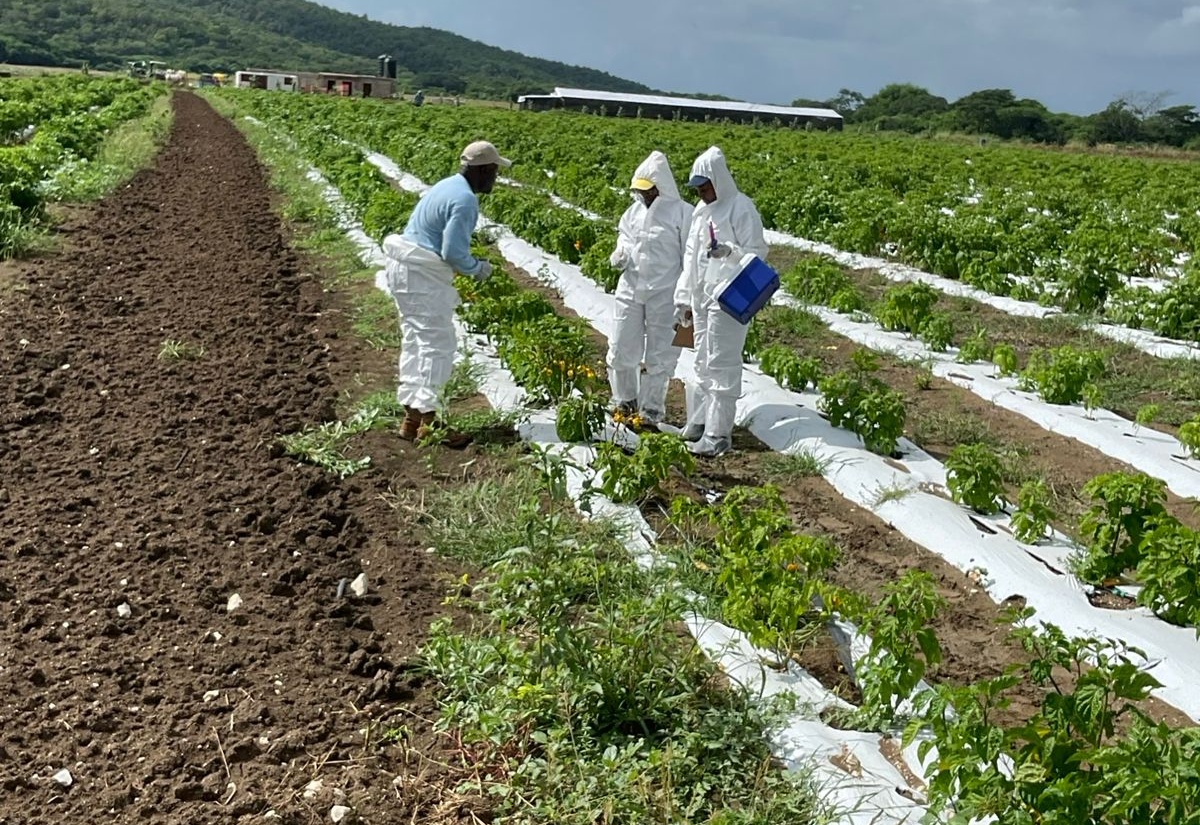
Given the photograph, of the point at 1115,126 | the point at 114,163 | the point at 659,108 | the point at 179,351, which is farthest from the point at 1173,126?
the point at 179,351

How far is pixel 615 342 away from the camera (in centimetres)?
720

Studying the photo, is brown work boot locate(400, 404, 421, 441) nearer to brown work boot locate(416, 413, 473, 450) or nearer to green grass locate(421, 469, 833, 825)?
brown work boot locate(416, 413, 473, 450)

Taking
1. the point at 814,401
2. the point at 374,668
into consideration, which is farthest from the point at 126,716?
the point at 814,401

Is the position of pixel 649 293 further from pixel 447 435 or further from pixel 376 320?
pixel 376 320

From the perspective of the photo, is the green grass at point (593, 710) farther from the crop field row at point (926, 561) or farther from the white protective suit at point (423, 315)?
the white protective suit at point (423, 315)

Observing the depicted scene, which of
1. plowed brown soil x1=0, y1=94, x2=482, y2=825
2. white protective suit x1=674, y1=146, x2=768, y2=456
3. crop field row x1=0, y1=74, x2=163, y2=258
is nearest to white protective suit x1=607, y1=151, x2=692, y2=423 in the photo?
white protective suit x1=674, y1=146, x2=768, y2=456

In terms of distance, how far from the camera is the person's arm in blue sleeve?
21.0 ft

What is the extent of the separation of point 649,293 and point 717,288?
26.3 inches

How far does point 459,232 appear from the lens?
6418 mm

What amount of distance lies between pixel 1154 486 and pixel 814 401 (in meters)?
3.23

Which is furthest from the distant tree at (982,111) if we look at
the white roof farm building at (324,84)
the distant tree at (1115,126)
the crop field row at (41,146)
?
the crop field row at (41,146)

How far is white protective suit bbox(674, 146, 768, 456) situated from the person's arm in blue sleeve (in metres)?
1.27

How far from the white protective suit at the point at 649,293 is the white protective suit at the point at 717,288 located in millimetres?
198

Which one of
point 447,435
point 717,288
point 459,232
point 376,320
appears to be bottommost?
point 376,320
